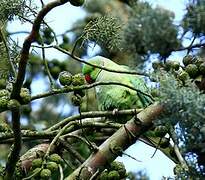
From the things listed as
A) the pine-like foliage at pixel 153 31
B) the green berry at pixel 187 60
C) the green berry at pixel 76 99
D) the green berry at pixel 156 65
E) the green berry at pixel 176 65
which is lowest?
the green berry at pixel 76 99

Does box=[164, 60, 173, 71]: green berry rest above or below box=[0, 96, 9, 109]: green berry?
above

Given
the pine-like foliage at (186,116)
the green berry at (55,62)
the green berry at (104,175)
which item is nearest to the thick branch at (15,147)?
the green berry at (104,175)

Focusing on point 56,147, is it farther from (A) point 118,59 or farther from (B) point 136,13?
(A) point 118,59

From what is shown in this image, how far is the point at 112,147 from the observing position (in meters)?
1.97

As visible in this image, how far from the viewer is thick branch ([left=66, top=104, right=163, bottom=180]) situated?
1.92 m

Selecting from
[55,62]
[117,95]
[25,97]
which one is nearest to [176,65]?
[25,97]

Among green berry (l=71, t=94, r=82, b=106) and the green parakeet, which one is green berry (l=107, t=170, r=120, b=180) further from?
the green parakeet

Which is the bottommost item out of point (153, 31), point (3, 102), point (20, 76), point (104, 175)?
→ point (104, 175)

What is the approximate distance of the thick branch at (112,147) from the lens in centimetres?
192

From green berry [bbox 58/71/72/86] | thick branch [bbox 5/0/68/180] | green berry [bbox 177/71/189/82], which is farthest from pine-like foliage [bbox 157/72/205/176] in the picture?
green berry [bbox 58/71/72/86]

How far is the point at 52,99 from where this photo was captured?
4453mm

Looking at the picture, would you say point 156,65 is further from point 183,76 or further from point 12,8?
point 12,8

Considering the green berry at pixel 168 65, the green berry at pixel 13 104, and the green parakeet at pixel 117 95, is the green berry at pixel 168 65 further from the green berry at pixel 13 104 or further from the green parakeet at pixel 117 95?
the green parakeet at pixel 117 95

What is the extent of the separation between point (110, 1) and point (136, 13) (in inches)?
109
